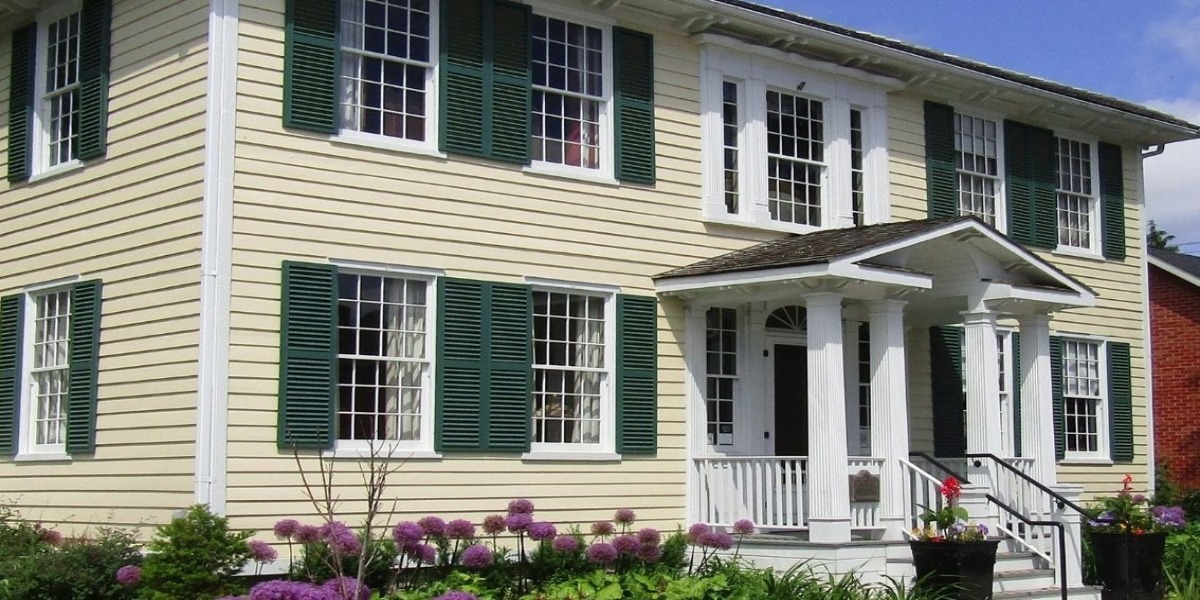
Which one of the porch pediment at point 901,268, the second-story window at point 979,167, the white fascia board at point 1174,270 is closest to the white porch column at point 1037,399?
the porch pediment at point 901,268

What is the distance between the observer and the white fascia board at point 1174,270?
24875mm

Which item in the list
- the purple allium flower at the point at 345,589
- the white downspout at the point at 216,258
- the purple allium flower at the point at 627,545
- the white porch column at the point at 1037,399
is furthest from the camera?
the white porch column at the point at 1037,399

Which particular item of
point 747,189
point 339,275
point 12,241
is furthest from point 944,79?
point 12,241

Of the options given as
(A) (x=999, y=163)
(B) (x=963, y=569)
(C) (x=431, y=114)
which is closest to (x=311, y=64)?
(C) (x=431, y=114)

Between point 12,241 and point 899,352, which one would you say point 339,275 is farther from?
point 899,352

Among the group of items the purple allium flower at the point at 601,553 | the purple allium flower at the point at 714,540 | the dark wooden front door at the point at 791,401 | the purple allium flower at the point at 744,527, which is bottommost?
the purple allium flower at the point at 601,553

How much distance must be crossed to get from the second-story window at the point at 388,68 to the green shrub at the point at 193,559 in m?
4.08

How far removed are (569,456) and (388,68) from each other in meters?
4.37

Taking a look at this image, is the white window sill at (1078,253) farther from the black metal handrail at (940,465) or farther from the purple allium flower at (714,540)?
the purple allium flower at (714,540)

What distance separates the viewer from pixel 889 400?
51.9 ft

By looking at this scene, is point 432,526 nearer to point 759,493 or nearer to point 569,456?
point 569,456

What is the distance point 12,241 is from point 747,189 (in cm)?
831

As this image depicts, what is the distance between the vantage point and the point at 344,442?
1352cm

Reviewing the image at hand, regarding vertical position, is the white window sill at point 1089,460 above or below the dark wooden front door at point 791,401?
below
